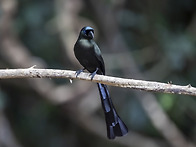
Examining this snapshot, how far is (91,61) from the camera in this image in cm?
287

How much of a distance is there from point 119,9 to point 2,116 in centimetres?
226

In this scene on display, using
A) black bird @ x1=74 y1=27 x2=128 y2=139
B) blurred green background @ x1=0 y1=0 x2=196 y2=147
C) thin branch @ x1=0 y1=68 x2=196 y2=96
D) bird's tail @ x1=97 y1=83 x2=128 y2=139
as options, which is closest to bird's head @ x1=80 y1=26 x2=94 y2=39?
black bird @ x1=74 y1=27 x2=128 y2=139

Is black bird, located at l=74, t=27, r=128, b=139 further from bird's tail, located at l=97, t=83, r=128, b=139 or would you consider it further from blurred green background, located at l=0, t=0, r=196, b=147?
blurred green background, located at l=0, t=0, r=196, b=147

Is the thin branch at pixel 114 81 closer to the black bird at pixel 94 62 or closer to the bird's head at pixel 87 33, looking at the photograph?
the black bird at pixel 94 62

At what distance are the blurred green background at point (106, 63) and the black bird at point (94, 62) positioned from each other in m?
2.28

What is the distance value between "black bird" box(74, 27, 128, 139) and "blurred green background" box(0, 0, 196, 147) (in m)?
2.28

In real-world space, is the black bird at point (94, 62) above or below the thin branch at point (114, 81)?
above

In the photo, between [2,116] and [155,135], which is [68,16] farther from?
[155,135]

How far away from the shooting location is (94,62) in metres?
2.88

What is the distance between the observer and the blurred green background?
5.37 meters

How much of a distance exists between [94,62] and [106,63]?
2.79 meters

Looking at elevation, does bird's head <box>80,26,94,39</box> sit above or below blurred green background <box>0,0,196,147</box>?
below

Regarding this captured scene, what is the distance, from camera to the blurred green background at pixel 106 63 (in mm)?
5367

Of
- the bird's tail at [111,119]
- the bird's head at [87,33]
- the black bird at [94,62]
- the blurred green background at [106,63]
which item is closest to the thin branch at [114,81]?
the black bird at [94,62]
